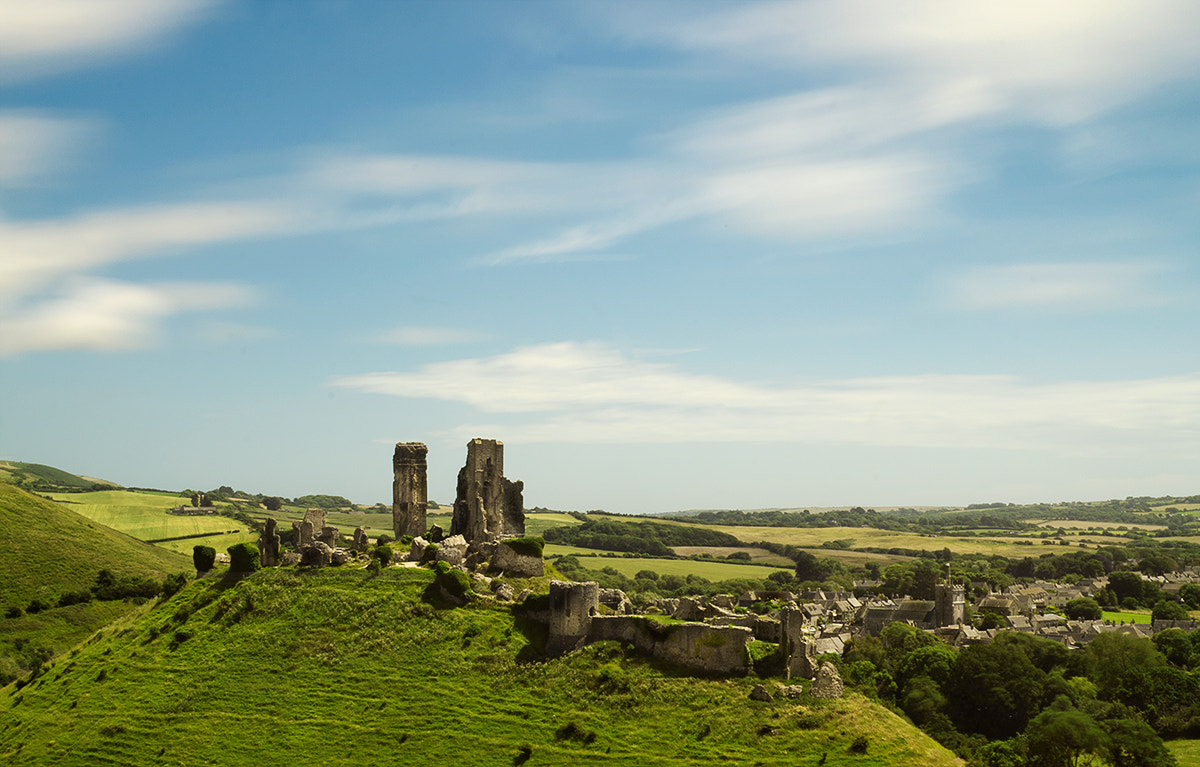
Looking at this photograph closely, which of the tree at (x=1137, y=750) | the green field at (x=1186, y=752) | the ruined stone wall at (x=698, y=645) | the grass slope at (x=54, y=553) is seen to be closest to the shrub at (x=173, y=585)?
the ruined stone wall at (x=698, y=645)

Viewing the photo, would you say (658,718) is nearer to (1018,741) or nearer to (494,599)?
(494,599)

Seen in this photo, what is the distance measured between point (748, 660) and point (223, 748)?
28882mm

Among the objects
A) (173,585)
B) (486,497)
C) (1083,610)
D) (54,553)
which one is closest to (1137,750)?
(486,497)

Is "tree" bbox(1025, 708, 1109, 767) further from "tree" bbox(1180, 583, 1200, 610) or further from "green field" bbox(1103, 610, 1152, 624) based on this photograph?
"tree" bbox(1180, 583, 1200, 610)

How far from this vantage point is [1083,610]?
142 meters

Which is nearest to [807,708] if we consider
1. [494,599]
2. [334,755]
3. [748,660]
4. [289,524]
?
[748,660]

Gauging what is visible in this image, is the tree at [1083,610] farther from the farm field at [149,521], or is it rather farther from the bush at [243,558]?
the farm field at [149,521]

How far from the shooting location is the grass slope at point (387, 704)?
4778 centimetres

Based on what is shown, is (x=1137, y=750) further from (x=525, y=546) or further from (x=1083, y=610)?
(x=1083, y=610)

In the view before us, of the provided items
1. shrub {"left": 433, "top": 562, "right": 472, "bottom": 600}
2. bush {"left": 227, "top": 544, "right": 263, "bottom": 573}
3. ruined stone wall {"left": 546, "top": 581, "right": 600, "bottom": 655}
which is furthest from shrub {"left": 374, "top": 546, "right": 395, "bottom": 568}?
ruined stone wall {"left": 546, "top": 581, "right": 600, "bottom": 655}

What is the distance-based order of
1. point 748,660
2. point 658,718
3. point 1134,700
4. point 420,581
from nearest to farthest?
point 658,718, point 748,660, point 420,581, point 1134,700

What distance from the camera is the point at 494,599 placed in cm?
6047

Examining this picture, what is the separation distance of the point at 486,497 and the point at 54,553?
243 ft

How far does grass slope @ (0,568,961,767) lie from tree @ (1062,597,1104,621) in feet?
345
